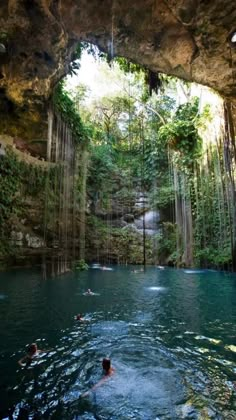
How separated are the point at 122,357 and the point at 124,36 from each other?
6668 mm

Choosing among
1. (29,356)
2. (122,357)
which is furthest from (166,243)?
(29,356)

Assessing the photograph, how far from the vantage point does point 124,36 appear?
6.63 meters

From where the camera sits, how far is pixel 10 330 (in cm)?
473

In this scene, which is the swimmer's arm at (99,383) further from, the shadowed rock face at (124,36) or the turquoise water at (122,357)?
the shadowed rock face at (124,36)

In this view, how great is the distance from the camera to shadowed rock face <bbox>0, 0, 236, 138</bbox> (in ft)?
18.9

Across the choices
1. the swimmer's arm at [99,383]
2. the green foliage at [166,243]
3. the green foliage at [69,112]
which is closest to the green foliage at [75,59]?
the green foliage at [69,112]

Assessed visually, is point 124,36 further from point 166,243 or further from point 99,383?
point 166,243

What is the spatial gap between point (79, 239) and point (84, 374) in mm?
13714

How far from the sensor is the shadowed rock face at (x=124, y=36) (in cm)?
575

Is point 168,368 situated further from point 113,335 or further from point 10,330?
point 10,330

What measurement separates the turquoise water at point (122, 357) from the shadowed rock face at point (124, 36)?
228 inches

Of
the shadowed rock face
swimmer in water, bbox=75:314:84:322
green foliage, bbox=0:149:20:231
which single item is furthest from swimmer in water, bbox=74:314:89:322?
green foliage, bbox=0:149:20:231

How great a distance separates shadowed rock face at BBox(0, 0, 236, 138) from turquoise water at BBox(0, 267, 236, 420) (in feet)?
19.0

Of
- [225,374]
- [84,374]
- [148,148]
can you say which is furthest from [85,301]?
[148,148]
